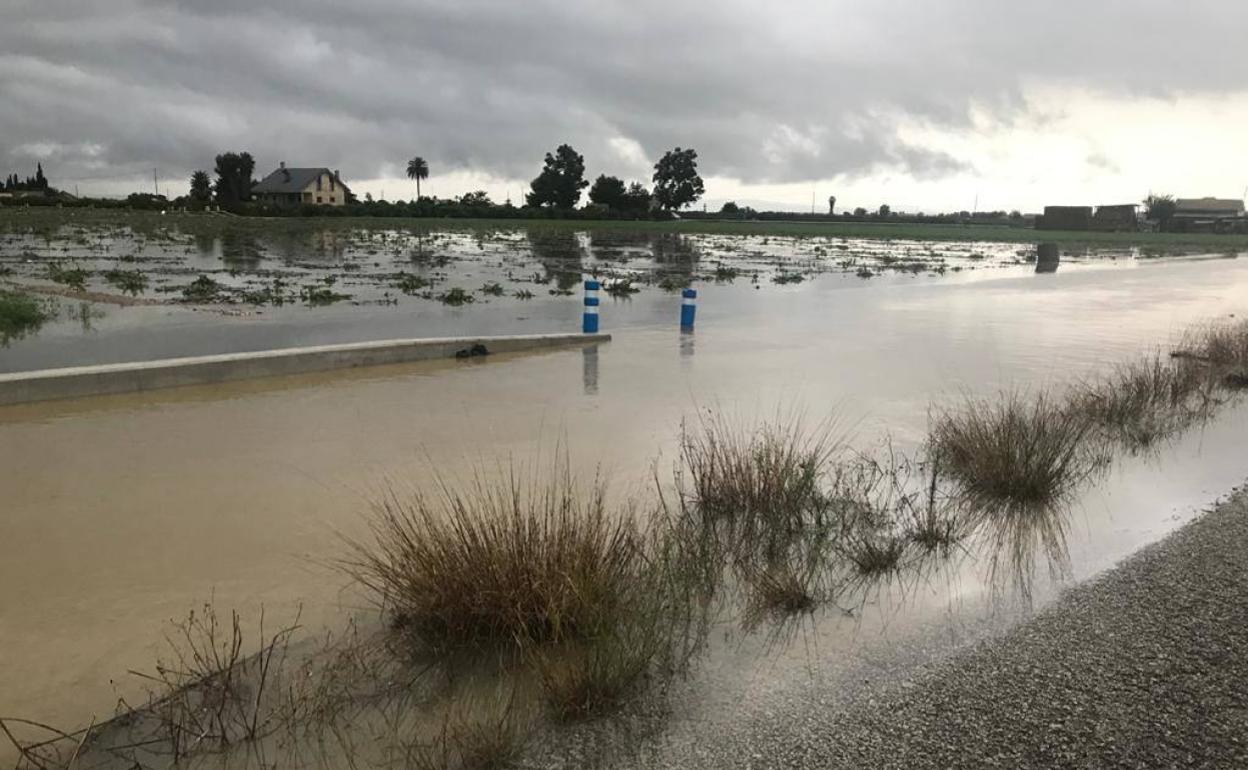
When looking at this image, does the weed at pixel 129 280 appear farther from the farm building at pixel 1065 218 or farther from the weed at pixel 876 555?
the farm building at pixel 1065 218

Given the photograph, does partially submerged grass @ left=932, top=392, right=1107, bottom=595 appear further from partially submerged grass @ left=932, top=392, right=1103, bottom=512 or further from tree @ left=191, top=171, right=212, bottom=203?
tree @ left=191, top=171, right=212, bottom=203

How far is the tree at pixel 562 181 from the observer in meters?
102

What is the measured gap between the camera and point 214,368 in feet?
37.1

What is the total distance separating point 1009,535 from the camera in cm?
639

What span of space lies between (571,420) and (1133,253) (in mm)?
65504

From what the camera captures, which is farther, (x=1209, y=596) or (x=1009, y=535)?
(x=1009, y=535)

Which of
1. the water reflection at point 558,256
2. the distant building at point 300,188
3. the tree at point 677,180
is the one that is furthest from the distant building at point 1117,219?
the distant building at point 300,188

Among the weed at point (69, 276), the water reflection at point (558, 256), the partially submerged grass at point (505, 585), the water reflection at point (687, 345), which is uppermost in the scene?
the water reflection at point (558, 256)

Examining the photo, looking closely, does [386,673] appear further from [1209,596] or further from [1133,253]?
[1133,253]

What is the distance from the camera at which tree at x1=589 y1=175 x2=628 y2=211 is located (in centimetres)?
10288

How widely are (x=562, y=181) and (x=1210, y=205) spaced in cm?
11329

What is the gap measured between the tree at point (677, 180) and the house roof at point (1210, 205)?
81.7 m

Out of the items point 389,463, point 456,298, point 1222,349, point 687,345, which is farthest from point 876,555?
point 456,298

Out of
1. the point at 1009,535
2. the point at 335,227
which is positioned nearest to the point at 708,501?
the point at 1009,535
